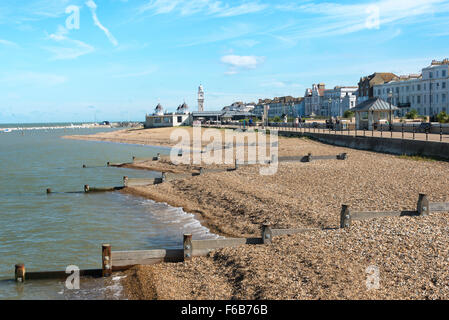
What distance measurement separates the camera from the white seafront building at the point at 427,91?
234 feet

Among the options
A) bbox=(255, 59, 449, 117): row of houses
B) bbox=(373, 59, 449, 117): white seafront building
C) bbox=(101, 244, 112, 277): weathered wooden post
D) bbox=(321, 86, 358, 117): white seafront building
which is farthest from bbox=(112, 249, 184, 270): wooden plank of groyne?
bbox=(321, 86, 358, 117): white seafront building

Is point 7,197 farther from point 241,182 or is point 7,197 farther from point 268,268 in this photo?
point 268,268

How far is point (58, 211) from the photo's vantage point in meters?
20.4

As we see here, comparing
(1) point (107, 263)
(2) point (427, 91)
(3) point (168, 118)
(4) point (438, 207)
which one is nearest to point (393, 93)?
(2) point (427, 91)

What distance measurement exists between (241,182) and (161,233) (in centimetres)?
707

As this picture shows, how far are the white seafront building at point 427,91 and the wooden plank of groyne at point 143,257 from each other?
63.9 m

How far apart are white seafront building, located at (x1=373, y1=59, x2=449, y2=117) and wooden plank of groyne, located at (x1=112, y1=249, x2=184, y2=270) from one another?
63871mm

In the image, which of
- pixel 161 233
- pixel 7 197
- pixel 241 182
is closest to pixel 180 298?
pixel 161 233

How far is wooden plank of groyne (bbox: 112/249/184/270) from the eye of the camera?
11.2m

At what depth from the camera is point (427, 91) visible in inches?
2936

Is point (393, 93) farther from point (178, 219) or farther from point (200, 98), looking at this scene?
point (178, 219)

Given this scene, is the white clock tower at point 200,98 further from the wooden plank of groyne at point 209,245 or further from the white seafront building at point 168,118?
the wooden plank of groyne at point 209,245

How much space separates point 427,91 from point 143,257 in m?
73.2

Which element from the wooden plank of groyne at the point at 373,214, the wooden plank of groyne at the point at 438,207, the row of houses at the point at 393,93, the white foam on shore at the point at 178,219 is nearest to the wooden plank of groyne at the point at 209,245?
the wooden plank of groyne at the point at 373,214
